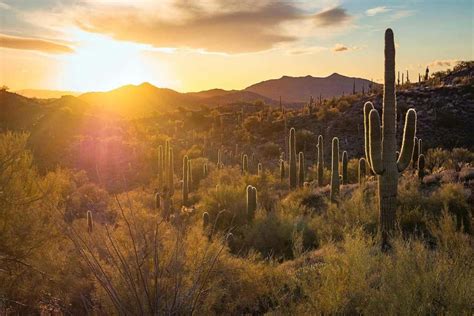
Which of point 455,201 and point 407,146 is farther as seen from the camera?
point 455,201

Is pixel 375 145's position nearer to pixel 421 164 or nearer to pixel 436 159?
pixel 421 164

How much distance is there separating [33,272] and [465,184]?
14.6 meters

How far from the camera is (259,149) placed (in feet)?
149

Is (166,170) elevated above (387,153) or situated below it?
below

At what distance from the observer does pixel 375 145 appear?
12656 mm

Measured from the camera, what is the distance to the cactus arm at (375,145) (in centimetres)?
1245

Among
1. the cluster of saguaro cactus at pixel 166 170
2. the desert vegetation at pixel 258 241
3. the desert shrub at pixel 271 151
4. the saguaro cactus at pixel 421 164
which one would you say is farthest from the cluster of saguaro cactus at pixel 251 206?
the desert shrub at pixel 271 151

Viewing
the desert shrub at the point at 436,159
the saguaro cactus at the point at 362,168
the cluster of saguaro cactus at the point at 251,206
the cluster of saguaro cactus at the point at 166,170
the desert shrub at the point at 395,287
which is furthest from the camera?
the cluster of saguaro cactus at the point at 166,170

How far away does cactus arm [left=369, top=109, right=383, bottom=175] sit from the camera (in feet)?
40.8

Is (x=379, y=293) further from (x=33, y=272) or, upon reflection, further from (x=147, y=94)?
(x=147, y=94)

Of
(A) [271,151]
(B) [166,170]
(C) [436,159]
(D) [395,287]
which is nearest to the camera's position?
(D) [395,287]

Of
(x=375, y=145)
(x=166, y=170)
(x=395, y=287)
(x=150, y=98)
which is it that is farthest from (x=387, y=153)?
(x=150, y=98)

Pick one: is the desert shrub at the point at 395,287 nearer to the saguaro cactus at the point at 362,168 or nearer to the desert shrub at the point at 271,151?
the saguaro cactus at the point at 362,168

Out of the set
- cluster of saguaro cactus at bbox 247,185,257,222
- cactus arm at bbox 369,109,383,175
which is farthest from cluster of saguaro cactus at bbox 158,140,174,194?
cactus arm at bbox 369,109,383,175
